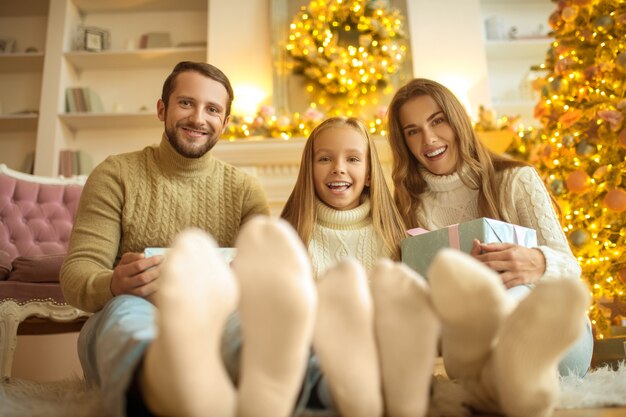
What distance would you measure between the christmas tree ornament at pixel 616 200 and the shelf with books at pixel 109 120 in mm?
2709

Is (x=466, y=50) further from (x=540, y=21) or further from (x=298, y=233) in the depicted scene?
(x=298, y=233)

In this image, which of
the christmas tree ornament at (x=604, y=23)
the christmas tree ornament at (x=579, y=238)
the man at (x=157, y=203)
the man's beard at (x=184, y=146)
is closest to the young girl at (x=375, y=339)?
the man at (x=157, y=203)

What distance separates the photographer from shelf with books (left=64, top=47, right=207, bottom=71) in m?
3.37

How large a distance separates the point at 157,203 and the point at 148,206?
24 millimetres

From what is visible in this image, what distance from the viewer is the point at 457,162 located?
1419 millimetres

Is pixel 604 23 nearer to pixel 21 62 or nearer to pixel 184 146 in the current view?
pixel 184 146

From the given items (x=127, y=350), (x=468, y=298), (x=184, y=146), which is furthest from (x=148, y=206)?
(x=468, y=298)

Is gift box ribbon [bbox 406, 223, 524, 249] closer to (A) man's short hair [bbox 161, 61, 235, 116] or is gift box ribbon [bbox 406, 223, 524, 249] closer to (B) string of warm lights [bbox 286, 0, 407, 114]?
(A) man's short hair [bbox 161, 61, 235, 116]

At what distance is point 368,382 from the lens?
0.58m

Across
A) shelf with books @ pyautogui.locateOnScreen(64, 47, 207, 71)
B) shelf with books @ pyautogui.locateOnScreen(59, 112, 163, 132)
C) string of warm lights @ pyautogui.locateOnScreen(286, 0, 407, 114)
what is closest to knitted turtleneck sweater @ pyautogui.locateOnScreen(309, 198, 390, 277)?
string of warm lights @ pyautogui.locateOnScreen(286, 0, 407, 114)

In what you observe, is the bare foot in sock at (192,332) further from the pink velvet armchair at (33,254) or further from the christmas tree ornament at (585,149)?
the christmas tree ornament at (585,149)

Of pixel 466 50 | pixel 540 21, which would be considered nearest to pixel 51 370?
pixel 466 50

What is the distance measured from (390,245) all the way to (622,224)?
124 centimetres

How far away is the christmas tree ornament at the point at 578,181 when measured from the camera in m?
1.99
